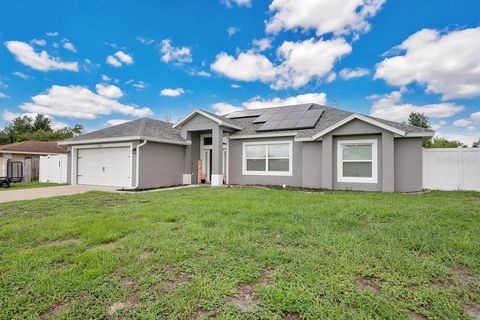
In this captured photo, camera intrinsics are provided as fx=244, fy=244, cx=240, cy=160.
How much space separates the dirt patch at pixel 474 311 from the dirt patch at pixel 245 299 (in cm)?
201

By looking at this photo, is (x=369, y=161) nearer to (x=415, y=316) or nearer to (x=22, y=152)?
(x=415, y=316)

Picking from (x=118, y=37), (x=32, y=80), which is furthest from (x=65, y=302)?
(x=32, y=80)

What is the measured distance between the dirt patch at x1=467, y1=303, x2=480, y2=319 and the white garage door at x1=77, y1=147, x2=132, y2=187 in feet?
43.2

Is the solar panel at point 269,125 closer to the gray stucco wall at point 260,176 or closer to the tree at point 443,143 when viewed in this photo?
the gray stucco wall at point 260,176

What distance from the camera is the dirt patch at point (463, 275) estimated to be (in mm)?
2859

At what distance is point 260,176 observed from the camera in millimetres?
13906

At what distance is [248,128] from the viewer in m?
15.1

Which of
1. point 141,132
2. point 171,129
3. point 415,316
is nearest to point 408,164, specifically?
point 415,316

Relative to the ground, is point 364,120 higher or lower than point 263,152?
higher

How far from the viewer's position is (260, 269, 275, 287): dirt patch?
2824 millimetres

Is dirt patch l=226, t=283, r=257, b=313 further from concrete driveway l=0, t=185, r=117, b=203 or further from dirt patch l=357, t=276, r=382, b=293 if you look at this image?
concrete driveway l=0, t=185, r=117, b=203

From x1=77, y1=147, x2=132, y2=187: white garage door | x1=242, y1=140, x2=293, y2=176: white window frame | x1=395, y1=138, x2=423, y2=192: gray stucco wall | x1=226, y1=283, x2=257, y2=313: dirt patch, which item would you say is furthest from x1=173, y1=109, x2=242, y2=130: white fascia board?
x1=226, y1=283, x2=257, y2=313: dirt patch

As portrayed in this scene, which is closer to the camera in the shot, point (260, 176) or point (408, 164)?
point (408, 164)

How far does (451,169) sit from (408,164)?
2.28 metres
